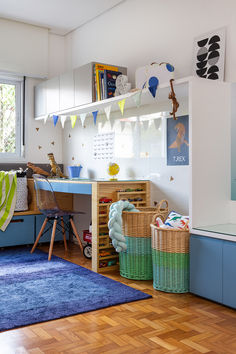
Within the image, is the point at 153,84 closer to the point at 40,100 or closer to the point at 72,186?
the point at 72,186

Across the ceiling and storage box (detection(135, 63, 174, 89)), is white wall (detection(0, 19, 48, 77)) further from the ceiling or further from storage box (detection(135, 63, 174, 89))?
storage box (detection(135, 63, 174, 89))

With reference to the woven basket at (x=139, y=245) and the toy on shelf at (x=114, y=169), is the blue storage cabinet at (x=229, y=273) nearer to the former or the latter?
the woven basket at (x=139, y=245)

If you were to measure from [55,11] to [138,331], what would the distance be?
3.51m

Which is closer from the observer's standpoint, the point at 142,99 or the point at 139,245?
the point at 139,245

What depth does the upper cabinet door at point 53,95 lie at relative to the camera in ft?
A: 14.6

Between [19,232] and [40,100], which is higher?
[40,100]

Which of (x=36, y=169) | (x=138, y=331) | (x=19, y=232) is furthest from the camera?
(x=36, y=169)

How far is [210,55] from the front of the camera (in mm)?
3020

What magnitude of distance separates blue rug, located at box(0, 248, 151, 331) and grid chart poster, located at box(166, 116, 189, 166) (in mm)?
1123

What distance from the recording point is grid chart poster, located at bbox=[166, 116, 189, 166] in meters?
3.29

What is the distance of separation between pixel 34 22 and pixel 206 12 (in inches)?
93.6

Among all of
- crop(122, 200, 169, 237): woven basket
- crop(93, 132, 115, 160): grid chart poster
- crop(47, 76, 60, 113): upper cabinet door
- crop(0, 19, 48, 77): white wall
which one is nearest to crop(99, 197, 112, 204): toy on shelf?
crop(122, 200, 169, 237): woven basket

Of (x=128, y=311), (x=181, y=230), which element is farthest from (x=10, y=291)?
(x=181, y=230)

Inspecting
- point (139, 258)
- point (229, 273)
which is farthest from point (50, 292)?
point (229, 273)
